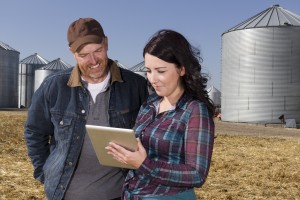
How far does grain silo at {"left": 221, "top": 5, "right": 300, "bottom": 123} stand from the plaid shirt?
25493 mm

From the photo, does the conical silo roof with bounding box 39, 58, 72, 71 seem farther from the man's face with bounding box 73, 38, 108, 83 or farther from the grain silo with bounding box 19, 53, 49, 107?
Answer: the man's face with bounding box 73, 38, 108, 83

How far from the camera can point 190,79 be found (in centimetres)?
244

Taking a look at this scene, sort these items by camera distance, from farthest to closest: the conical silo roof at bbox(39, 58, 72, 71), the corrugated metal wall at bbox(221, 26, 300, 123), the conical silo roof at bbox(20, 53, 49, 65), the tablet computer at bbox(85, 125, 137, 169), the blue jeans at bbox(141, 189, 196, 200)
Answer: the conical silo roof at bbox(20, 53, 49, 65) → the conical silo roof at bbox(39, 58, 72, 71) → the corrugated metal wall at bbox(221, 26, 300, 123) → the blue jeans at bbox(141, 189, 196, 200) → the tablet computer at bbox(85, 125, 137, 169)

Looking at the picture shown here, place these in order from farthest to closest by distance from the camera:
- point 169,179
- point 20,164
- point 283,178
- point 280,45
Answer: point 280,45 → point 20,164 → point 283,178 → point 169,179

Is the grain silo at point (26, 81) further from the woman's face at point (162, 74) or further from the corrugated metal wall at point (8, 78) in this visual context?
the woman's face at point (162, 74)

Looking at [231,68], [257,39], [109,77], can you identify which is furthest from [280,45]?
[109,77]

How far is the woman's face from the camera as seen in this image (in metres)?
2.36

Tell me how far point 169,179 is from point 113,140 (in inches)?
13.6

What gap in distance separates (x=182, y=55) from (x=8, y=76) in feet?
140

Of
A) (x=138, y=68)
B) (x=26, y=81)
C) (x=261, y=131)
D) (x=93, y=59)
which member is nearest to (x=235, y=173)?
(x=93, y=59)

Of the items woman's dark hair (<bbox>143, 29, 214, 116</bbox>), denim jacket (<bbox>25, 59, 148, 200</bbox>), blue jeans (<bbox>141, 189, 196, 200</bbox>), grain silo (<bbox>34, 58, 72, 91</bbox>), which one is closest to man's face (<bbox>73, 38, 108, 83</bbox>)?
denim jacket (<bbox>25, 59, 148, 200</bbox>)

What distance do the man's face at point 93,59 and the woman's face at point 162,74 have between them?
1.85 feet

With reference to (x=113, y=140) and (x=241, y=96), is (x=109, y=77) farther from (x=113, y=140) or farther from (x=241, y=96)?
(x=241, y=96)

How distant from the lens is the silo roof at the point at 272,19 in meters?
28.0
